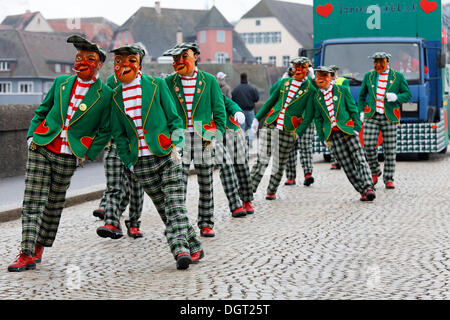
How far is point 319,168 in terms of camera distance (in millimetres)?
18016

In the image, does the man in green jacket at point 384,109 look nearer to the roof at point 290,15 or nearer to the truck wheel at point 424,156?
the truck wheel at point 424,156

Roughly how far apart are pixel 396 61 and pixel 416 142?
1.58 metres

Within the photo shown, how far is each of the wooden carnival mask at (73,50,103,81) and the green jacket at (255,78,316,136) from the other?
15.8 ft

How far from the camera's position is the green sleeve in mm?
7289

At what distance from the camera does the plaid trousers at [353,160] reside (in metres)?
12.0

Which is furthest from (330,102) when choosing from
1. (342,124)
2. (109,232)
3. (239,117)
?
(109,232)

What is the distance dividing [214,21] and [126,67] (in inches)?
4019

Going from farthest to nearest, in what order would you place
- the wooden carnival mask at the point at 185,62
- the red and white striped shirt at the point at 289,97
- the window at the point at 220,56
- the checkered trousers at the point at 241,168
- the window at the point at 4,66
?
the window at the point at 220,56 → the window at the point at 4,66 → the red and white striped shirt at the point at 289,97 → the checkered trousers at the point at 241,168 → the wooden carnival mask at the point at 185,62

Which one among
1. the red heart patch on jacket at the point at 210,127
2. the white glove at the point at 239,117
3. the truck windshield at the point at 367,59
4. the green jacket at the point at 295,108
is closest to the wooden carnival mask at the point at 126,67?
the red heart patch on jacket at the point at 210,127

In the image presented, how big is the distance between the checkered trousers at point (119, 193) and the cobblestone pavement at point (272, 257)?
0.73 feet

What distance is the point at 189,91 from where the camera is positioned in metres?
8.72

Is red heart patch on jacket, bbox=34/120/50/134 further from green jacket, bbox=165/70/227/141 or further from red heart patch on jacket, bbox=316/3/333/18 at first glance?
red heart patch on jacket, bbox=316/3/333/18
